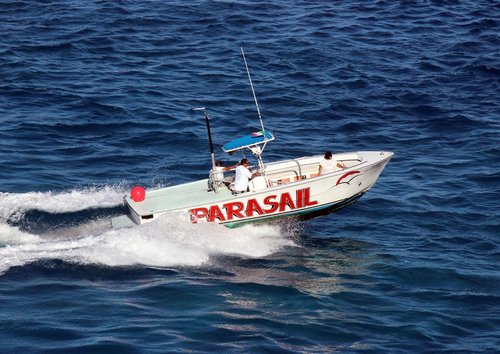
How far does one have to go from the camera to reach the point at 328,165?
2305cm

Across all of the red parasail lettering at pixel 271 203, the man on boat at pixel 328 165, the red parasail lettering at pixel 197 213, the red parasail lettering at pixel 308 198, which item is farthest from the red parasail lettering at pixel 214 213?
the man on boat at pixel 328 165

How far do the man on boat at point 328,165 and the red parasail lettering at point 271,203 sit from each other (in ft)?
5.35

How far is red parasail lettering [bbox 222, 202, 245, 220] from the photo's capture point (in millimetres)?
21812

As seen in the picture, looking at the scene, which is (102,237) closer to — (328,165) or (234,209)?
(234,209)

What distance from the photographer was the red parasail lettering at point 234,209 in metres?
21.8

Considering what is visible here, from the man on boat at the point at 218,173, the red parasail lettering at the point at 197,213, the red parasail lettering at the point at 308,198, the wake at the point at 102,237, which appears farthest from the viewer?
the man on boat at the point at 218,173

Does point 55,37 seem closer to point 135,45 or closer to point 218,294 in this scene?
point 135,45

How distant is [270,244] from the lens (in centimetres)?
2223

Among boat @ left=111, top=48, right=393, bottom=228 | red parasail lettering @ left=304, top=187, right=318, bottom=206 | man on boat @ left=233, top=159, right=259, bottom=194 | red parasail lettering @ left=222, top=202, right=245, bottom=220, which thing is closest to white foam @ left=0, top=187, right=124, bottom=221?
boat @ left=111, top=48, right=393, bottom=228

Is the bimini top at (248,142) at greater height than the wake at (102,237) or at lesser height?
greater

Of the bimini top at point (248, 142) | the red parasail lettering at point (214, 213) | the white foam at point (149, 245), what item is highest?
the bimini top at point (248, 142)

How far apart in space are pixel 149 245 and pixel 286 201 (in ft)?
11.9

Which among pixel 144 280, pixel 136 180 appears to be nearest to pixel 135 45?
pixel 136 180

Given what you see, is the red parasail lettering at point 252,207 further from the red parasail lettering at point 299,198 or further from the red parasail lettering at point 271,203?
the red parasail lettering at point 299,198
